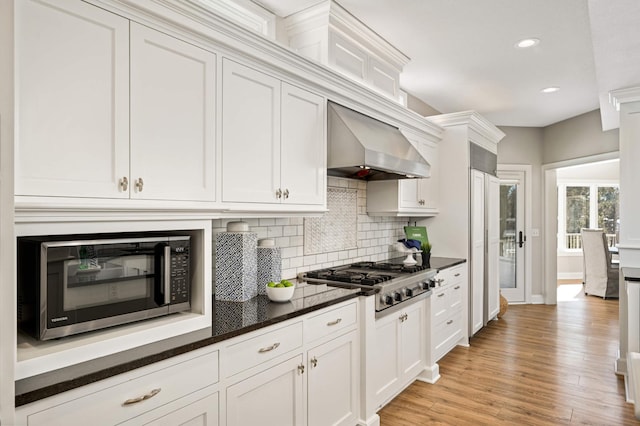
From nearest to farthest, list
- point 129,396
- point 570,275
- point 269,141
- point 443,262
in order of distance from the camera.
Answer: point 129,396 → point 269,141 → point 443,262 → point 570,275

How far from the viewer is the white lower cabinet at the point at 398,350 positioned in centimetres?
284

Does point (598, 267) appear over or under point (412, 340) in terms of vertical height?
over

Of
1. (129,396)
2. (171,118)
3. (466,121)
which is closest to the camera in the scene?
(129,396)

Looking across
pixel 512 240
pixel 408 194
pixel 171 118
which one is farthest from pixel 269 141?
pixel 512 240

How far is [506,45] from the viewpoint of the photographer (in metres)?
3.49

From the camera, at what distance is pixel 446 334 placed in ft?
13.0

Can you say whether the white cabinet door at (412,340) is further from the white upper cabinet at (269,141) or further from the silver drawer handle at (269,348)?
the silver drawer handle at (269,348)

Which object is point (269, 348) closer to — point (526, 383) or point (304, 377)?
point (304, 377)

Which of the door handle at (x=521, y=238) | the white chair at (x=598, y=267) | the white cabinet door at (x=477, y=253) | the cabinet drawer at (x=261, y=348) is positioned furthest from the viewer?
the white chair at (x=598, y=267)

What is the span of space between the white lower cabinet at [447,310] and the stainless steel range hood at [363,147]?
1155 mm

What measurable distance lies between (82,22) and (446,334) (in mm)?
3751

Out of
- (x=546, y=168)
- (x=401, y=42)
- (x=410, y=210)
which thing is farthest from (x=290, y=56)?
(x=546, y=168)

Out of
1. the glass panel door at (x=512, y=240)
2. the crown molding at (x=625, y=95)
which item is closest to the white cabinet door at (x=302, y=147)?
the crown molding at (x=625, y=95)

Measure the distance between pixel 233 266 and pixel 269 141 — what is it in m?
0.74
